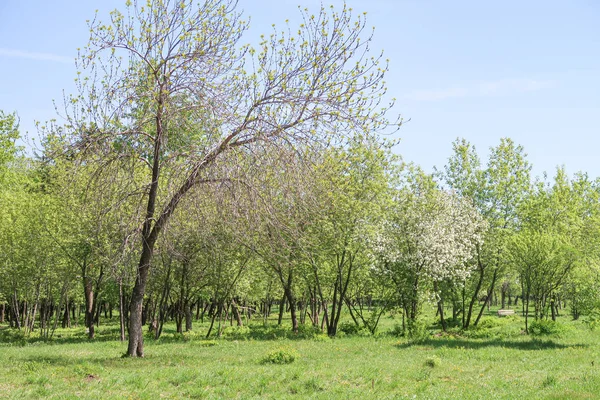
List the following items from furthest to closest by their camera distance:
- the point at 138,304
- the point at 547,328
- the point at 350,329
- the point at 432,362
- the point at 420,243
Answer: the point at 350,329, the point at 420,243, the point at 547,328, the point at 138,304, the point at 432,362

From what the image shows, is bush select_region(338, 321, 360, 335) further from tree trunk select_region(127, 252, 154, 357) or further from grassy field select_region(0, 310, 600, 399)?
tree trunk select_region(127, 252, 154, 357)

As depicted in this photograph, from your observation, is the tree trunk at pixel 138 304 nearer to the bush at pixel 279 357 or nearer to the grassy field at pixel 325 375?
the grassy field at pixel 325 375

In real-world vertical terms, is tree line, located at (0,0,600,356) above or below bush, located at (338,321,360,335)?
above

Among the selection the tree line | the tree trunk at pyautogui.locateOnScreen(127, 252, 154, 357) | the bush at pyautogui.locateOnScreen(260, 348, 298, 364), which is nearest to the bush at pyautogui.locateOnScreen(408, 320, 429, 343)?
the tree line

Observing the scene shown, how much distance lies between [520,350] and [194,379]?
13.7m

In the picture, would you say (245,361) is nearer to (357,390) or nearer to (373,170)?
(357,390)

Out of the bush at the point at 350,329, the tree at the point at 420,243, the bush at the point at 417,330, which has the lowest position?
the bush at the point at 350,329

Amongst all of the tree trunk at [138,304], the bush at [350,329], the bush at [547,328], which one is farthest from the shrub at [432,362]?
the bush at [350,329]

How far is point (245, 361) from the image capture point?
18.1 meters

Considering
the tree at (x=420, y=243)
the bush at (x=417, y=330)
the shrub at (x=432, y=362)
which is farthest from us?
the tree at (x=420, y=243)

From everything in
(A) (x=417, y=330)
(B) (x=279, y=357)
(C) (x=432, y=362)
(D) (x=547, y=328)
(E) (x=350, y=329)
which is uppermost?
(D) (x=547, y=328)

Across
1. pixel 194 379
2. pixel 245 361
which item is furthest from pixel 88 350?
pixel 194 379

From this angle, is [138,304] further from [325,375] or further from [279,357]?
[325,375]

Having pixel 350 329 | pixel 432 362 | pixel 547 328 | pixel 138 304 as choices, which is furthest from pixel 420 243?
pixel 138 304
